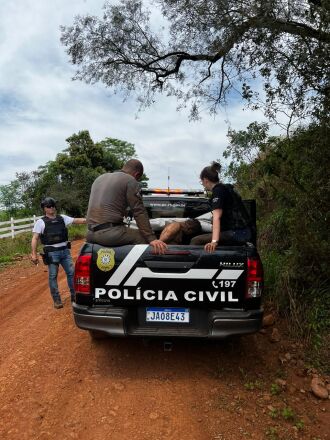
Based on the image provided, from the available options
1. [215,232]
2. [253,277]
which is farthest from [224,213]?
[253,277]

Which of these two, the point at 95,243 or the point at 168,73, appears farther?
the point at 168,73

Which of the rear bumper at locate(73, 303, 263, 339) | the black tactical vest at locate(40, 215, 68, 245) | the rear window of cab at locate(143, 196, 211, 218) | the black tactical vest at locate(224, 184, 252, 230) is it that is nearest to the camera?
the rear bumper at locate(73, 303, 263, 339)

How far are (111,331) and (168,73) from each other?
32.3 feet

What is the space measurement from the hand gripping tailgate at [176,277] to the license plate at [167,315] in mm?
65

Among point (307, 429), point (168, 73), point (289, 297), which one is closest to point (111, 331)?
point (307, 429)

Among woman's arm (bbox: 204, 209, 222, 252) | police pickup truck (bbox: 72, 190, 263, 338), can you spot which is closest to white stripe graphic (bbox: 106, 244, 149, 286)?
police pickup truck (bbox: 72, 190, 263, 338)

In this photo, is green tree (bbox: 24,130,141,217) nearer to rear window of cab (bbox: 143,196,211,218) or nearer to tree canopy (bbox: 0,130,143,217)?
tree canopy (bbox: 0,130,143,217)

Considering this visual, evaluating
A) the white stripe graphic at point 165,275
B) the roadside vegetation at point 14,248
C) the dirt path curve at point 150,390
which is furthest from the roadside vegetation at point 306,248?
the roadside vegetation at point 14,248

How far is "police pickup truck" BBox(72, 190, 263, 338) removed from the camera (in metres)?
4.06

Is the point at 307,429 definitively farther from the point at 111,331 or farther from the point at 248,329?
the point at 111,331

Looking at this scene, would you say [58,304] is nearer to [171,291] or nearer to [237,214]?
[171,291]

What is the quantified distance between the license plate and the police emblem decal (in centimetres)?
59

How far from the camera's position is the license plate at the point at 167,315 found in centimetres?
414

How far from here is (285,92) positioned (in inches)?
251
